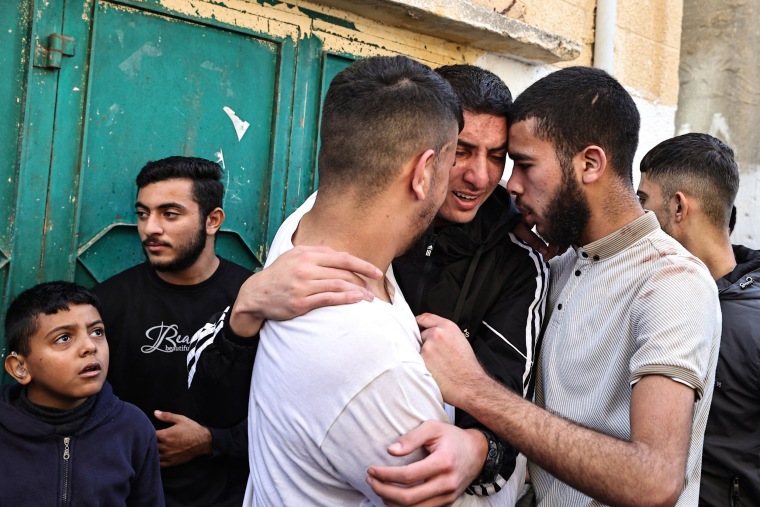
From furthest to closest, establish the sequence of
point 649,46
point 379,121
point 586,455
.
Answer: point 649,46, point 586,455, point 379,121

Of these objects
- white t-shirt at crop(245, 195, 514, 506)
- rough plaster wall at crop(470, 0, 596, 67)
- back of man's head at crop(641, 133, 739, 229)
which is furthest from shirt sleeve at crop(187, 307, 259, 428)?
rough plaster wall at crop(470, 0, 596, 67)

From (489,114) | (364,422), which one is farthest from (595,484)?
(489,114)

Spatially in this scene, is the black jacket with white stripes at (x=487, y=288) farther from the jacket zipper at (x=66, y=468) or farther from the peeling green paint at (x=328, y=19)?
the peeling green paint at (x=328, y=19)

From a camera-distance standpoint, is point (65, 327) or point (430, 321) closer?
point (430, 321)

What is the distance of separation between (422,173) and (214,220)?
2021 millimetres

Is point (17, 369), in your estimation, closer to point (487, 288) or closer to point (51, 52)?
point (51, 52)

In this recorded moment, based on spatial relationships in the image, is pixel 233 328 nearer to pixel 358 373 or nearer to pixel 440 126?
pixel 358 373

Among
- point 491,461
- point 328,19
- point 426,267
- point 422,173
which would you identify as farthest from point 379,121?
point 328,19

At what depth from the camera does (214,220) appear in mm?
3525

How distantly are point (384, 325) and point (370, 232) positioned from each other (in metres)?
0.25

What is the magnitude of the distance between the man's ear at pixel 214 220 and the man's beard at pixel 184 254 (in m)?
0.05

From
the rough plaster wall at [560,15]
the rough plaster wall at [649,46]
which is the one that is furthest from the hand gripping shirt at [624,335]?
the rough plaster wall at [649,46]

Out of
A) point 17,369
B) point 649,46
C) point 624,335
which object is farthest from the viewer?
point 649,46

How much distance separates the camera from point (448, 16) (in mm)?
4008
